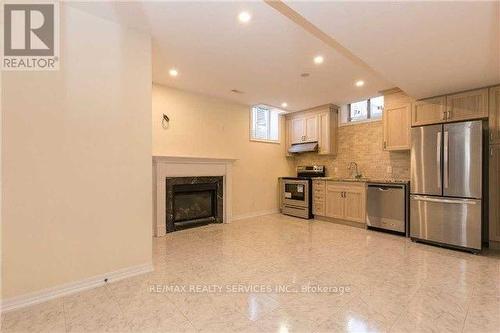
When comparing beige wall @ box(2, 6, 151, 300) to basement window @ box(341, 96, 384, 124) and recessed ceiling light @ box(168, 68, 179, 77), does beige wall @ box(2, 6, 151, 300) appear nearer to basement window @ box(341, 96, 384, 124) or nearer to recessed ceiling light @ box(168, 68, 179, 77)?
recessed ceiling light @ box(168, 68, 179, 77)

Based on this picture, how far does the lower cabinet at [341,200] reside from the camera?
4.74 meters

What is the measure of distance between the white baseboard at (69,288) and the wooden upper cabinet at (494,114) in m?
4.86

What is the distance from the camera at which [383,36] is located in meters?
2.27

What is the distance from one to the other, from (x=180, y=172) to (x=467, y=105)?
15.3ft

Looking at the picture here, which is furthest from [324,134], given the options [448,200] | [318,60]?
[448,200]

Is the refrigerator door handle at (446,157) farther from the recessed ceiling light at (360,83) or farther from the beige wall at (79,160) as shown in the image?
the beige wall at (79,160)

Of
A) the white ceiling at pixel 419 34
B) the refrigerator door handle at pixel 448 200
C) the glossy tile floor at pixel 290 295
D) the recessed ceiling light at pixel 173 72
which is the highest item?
the recessed ceiling light at pixel 173 72

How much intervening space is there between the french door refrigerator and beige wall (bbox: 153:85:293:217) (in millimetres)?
3110

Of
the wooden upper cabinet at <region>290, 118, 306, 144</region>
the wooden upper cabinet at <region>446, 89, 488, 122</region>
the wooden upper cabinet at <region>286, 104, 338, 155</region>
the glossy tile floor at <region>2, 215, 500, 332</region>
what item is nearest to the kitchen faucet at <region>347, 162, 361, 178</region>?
the wooden upper cabinet at <region>286, 104, 338, 155</region>

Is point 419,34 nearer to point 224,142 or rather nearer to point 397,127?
point 397,127

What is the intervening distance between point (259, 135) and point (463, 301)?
4.75 meters

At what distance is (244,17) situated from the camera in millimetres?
2381

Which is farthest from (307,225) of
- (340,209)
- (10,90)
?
(10,90)

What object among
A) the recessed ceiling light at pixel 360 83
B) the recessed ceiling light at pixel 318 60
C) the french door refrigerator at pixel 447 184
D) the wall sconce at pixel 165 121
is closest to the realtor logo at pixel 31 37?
the wall sconce at pixel 165 121
